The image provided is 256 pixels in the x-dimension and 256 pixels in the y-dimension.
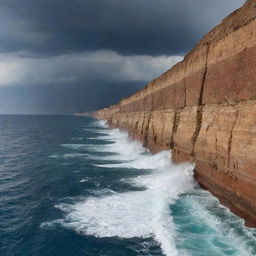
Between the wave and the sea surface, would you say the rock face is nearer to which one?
the wave

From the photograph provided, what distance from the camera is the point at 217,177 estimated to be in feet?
56.5

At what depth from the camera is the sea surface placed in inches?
476

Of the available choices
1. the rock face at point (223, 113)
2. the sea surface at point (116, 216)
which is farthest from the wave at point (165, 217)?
the rock face at point (223, 113)

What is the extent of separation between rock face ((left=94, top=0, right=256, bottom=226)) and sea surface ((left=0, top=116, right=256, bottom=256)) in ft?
3.88

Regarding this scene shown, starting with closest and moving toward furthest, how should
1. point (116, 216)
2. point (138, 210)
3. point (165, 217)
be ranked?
point (165, 217) < point (116, 216) < point (138, 210)

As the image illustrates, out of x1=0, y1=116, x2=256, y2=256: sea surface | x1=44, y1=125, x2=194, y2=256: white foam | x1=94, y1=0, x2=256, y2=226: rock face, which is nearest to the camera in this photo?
x1=0, y1=116, x2=256, y2=256: sea surface

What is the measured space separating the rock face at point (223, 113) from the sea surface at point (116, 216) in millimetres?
1182

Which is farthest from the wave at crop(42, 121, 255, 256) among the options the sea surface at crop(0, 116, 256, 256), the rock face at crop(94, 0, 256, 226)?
the rock face at crop(94, 0, 256, 226)

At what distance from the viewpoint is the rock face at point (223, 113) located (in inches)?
559

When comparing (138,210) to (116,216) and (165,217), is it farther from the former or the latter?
(165,217)

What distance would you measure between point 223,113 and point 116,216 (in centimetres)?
777

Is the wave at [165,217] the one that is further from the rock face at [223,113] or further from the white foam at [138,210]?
the rock face at [223,113]

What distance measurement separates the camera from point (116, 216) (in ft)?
49.4

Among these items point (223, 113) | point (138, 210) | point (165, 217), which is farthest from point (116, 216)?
point (223, 113)
